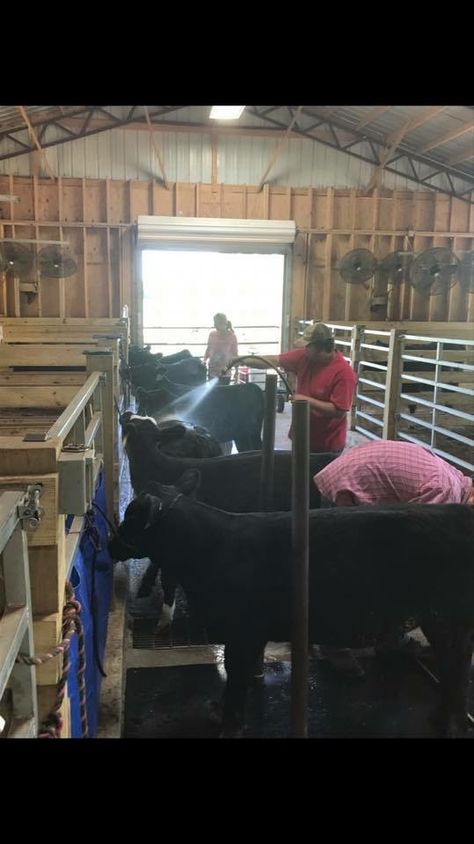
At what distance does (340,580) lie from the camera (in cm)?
268

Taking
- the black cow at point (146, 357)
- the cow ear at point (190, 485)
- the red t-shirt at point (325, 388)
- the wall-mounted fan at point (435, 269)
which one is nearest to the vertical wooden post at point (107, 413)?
the cow ear at point (190, 485)

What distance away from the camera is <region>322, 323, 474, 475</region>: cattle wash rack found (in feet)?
23.3

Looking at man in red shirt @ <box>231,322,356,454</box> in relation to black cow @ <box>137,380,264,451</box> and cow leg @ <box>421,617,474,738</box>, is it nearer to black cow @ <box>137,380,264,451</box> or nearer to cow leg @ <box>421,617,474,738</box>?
cow leg @ <box>421,617,474,738</box>

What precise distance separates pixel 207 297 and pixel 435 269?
18.8 feet

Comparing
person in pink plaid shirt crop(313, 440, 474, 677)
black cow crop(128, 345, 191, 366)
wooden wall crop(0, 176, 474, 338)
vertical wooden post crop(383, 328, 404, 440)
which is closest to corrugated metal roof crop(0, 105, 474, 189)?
wooden wall crop(0, 176, 474, 338)

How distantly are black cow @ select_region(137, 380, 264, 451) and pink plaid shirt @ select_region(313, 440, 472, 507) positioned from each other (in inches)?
118

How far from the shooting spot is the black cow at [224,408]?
615 centimetres

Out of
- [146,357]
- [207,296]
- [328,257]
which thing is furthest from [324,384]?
[207,296]

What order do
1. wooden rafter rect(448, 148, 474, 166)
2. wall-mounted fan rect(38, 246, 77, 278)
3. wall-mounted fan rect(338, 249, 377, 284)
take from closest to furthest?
wall-mounted fan rect(38, 246, 77, 278) → wooden rafter rect(448, 148, 474, 166) → wall-mounted fan rect(338, 249, 377, 284)

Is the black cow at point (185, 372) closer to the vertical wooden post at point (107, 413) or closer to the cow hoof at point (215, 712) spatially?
the vertical wooden post at point (107, 413)

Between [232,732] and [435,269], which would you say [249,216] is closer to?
[435,269]
